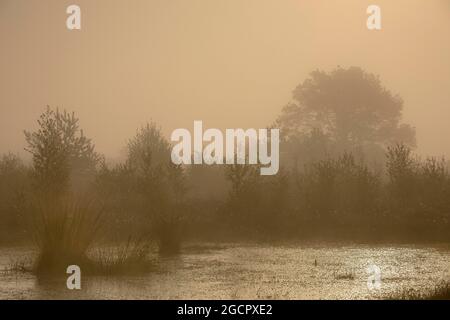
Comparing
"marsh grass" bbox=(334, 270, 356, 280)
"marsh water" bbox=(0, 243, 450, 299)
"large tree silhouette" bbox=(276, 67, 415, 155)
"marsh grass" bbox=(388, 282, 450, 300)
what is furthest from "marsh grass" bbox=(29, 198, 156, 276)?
"large tree silhouette" bbox=(276, 67, 415, 155)

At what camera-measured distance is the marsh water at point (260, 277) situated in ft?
46.3

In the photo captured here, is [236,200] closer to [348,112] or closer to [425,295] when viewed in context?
[425,295]

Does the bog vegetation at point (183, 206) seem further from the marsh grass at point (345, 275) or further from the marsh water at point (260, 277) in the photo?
the marsh grass at point (345, 275)

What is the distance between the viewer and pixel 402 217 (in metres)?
30.6

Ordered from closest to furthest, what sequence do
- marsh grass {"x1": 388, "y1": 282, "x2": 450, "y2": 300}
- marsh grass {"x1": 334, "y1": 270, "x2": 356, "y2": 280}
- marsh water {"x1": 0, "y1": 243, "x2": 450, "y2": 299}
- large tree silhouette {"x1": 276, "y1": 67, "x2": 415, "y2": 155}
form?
marsh grass {"x1": 388, "y1": 282, "x2": 450, "y2": 300}, marsh water {"x1": 0, "y1": 243, "x2": 450, "y2": 299}, marsh grass {"x1": 334, "y1": 270, "x2": 356, "y2": 280}, large tree silhouette {"x1": 276, "y1": 67, "x2": 415, "y2": 155}

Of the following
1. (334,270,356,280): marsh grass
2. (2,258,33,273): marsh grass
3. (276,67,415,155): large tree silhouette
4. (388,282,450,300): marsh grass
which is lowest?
(334,270,356,280): marsh grass

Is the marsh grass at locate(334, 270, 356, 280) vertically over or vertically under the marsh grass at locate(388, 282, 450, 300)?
under

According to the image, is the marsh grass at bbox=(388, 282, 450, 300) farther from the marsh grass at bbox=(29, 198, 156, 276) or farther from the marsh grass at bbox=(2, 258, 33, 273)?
the marsh grass at bbox=(2, 258, 33, 273)

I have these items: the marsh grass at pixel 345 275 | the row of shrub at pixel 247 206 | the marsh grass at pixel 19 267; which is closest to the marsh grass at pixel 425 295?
the marsh grass at pixel 345 275

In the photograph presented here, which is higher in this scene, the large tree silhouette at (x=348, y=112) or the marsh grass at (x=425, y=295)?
the large tree silhouette at (x=348, y=112)

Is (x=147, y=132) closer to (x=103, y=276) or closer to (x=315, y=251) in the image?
(x=315, y=251)

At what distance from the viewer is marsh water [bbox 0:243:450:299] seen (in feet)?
46.3

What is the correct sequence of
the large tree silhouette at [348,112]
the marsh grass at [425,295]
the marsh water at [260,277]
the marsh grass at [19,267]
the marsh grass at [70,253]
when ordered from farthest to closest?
1. the large tree silhouette at [348,112]
2. the marsh grass at [19,267]
3. the marsh grass at [70,253]
4. the marsh water at [260,277]
5. the marsh grass at [425,295]
